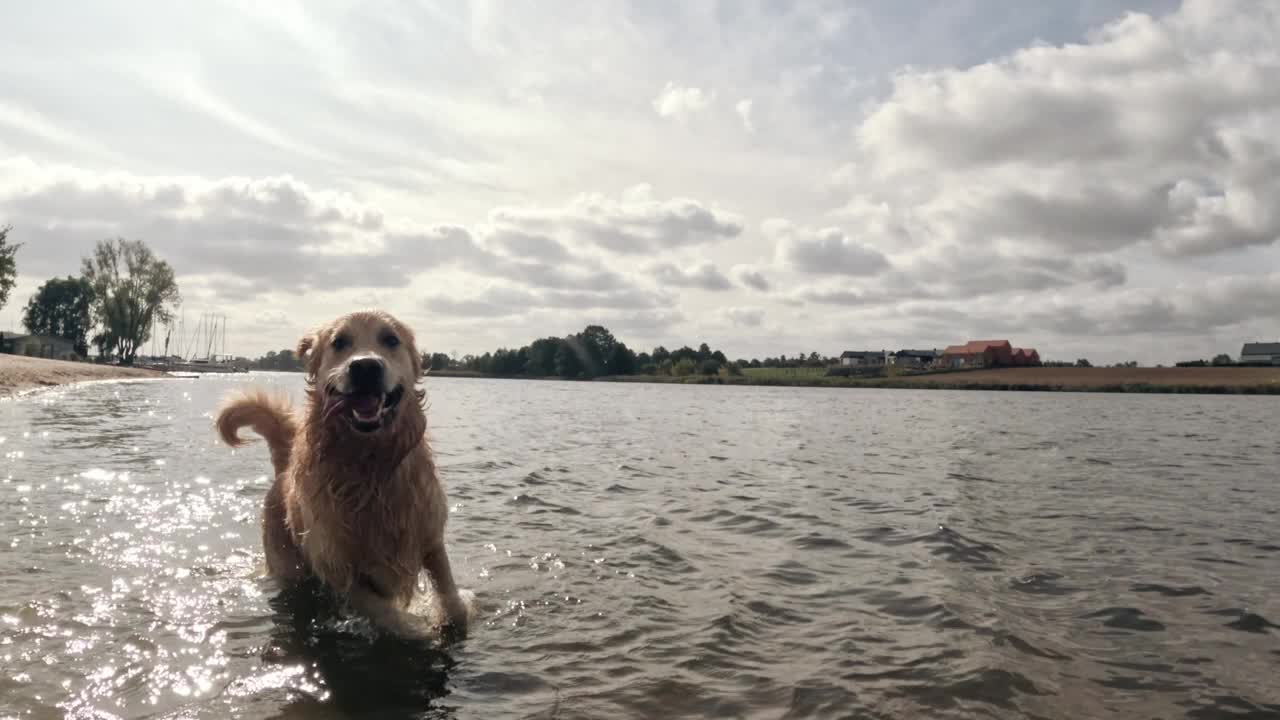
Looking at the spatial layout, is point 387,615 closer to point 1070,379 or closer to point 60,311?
point 1070,379

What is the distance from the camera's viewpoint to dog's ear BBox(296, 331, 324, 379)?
565 cm

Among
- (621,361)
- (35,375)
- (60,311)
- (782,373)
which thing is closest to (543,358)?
(621,361)

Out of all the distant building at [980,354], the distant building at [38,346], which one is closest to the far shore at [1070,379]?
the distant building at [38,346]

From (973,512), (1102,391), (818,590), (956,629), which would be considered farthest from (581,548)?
(1102,391)

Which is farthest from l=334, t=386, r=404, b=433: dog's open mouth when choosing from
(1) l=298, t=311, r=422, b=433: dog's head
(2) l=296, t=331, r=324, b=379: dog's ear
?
(2) l=296, t=331, r=324, b=379: dog's ear

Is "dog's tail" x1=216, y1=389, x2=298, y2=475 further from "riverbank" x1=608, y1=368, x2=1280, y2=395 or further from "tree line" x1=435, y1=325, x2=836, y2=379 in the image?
"tree line" x1=435, y1=325, x2=836, y2=379

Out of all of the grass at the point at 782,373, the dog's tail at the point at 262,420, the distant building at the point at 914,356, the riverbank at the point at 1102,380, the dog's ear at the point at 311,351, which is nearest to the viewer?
the dog's ear at the point at 311,351

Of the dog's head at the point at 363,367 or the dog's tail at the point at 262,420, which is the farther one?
the dog's tail at the point at 262,420

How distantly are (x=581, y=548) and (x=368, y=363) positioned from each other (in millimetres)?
3703

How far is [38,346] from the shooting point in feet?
254

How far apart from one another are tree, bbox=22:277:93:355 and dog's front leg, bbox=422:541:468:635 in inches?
4816

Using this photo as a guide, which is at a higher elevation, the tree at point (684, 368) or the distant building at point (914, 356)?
the distant building at point (914, 356)

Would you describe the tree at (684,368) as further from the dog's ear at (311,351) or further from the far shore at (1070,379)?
the dog's ear at (311,351)

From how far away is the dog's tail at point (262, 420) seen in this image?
264 inches
